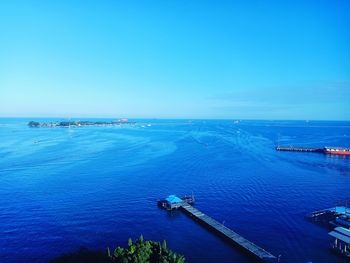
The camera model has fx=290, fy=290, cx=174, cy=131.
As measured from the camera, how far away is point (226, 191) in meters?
68.3

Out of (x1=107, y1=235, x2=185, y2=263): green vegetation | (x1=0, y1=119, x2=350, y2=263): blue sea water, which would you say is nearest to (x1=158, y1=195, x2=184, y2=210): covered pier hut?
(x1=0, y1=119, x2=350, y2=263): blue sea water

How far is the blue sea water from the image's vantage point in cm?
4353

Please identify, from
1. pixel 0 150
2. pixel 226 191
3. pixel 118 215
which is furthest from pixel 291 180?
pixel 0 150

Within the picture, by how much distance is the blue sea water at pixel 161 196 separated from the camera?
43531 mm

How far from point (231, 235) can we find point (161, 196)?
23857mm

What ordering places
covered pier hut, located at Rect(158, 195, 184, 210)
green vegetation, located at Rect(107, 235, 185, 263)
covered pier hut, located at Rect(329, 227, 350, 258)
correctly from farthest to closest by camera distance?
covered pier hut, located at Rect(158, 195, 184, 210)
covered pier hut, located at Rect(329, 227, 350, 258)
green vegetation, located at Rect(107, 235, 185, 263)

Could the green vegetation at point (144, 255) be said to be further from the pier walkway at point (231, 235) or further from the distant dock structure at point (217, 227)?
the distant dock structure at point (217, 227)

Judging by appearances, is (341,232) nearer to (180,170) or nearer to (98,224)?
(98,224)

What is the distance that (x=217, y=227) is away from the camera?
47812 millimetres

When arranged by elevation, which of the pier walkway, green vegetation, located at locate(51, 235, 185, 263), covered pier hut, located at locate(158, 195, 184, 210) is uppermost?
green vegetation, located at locate(51, 235, 185, 263)

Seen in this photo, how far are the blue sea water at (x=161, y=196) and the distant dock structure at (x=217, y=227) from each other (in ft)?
3.96

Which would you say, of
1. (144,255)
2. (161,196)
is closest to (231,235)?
(144,255)

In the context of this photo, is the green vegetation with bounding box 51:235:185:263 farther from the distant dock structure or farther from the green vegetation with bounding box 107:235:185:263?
the distant dock structure

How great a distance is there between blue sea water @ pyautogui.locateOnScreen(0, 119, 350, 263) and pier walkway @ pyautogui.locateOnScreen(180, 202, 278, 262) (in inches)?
49.5
